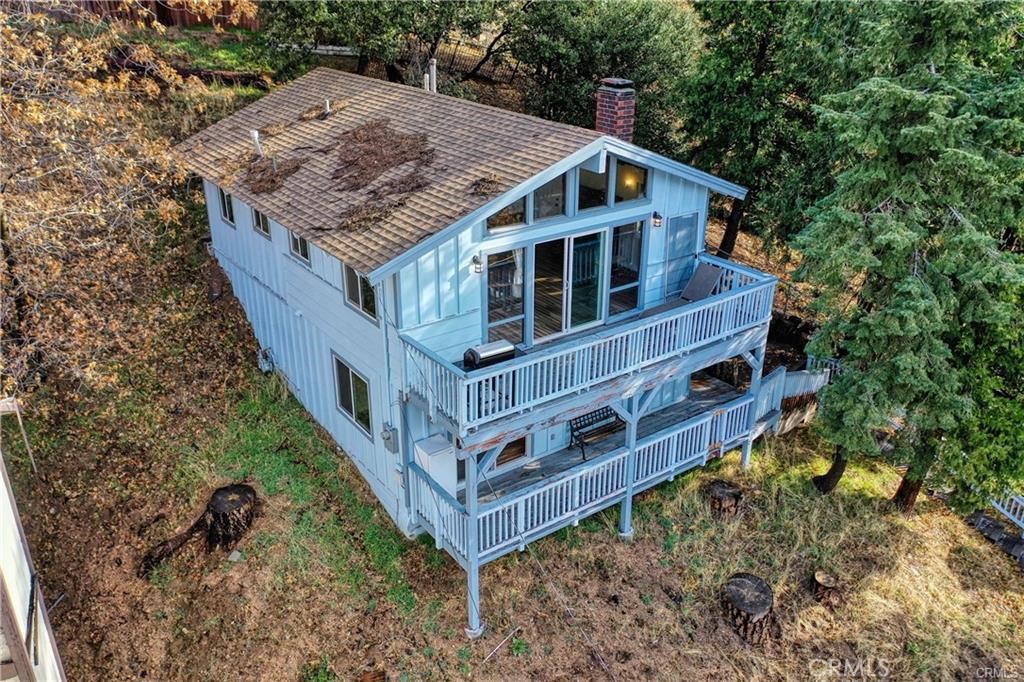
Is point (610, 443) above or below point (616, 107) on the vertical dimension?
below

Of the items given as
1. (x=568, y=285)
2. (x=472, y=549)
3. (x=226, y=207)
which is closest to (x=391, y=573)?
(x=472, y=549)

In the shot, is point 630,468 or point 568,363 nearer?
point 568,363

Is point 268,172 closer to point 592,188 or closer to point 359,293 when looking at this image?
point 359,293

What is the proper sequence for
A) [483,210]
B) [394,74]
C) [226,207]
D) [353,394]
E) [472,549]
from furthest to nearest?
[394,74]
[226,207]
[353,394]
[472,549]
[483,210]

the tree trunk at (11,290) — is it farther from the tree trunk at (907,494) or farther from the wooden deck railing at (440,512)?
the tree trunk at (907,494)

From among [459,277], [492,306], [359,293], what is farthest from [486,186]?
[359,293]

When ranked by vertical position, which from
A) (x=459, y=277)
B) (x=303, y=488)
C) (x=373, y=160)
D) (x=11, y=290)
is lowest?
(x=303, y=488)

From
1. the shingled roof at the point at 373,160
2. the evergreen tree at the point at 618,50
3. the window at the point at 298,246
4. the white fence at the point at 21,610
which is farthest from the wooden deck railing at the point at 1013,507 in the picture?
the white fence at the point at 21,610

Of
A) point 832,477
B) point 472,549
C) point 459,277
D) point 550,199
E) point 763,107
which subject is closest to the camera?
point 472,549
